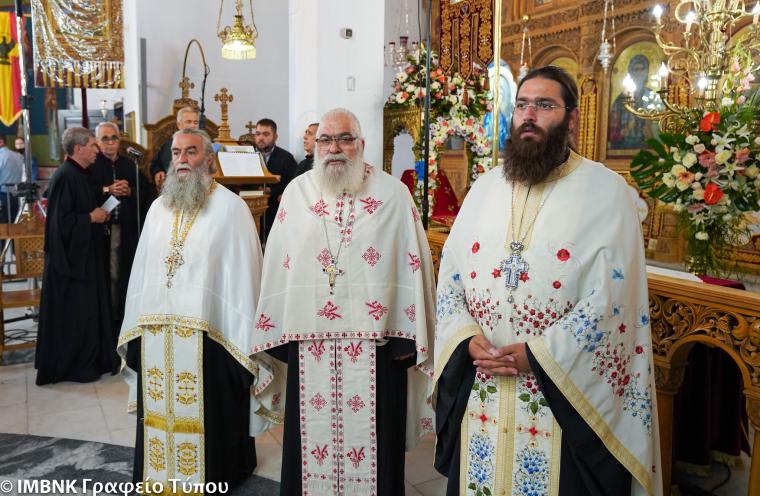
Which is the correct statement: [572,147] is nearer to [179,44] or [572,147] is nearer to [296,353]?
[296,353]

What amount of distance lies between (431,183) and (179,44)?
193 inches

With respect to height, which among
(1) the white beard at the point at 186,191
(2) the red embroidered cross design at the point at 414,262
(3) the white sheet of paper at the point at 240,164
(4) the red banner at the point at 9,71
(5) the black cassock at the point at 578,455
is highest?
(4) the red banner at the point at 9,71

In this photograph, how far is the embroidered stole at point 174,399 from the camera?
3102 mm

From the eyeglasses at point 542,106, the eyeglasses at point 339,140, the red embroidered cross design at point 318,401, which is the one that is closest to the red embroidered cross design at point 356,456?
the red embroidered cross design at point 318,401

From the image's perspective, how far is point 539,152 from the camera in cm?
214

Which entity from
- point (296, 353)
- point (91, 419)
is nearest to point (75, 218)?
point (91, 419)

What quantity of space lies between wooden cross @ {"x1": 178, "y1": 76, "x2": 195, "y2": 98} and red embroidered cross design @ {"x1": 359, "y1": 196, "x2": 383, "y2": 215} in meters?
6.14

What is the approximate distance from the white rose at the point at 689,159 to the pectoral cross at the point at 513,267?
1.33 m

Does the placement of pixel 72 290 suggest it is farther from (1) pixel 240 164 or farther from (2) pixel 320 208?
(2) pixel 320 208

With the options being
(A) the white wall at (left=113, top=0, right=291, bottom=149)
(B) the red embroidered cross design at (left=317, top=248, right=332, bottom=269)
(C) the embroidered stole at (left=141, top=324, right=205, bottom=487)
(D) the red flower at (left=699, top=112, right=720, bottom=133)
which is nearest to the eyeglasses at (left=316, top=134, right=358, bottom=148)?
(B) the red embroidered cross design at (left=317, top=248, right=332, bottom=269)

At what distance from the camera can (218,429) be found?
3205 mm

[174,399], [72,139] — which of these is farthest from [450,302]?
[72,139]

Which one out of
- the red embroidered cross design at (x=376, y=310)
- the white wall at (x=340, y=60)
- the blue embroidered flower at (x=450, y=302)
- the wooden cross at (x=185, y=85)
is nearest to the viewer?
the blue embroidered flower at (x=450, y=302)

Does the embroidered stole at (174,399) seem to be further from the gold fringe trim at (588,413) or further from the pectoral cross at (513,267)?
the gold fringe trim at (588,413)
